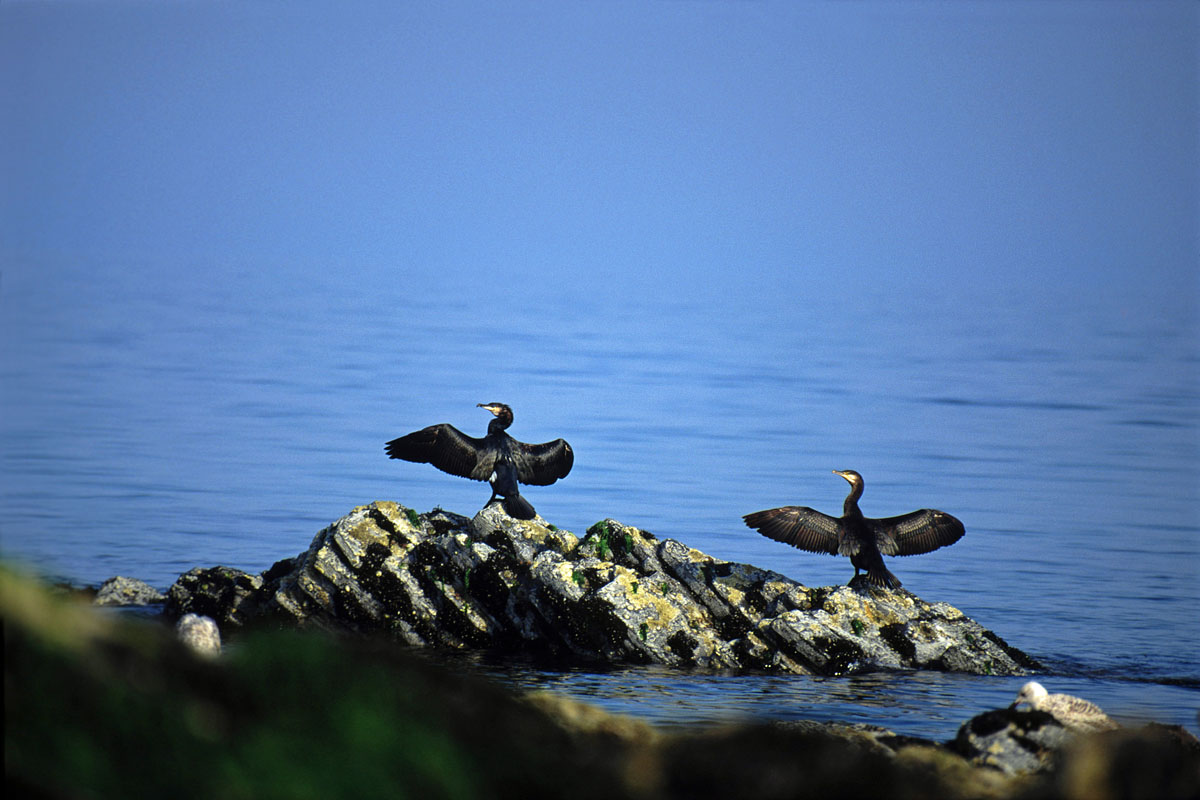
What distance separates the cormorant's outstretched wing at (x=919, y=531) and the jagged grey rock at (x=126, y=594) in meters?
7.63

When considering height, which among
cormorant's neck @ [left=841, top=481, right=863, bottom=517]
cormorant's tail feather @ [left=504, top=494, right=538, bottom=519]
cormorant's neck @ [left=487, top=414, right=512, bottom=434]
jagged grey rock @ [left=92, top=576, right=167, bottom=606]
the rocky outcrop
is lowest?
jagged grey rock @ [left=92, top=576, right=167, bottom=606]

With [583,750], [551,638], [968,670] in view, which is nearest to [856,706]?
[968,670]

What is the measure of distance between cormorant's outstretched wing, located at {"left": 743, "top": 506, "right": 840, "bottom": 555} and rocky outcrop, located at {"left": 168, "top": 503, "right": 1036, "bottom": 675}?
0.43 m

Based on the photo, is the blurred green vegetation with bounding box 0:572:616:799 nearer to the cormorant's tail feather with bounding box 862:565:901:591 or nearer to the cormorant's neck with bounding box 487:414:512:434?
the cormorant's tail feather with bounding box 862:565:901:591

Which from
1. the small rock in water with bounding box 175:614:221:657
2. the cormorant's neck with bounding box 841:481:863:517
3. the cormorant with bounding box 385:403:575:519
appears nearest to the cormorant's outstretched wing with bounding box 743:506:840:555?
the cormorant's neck with bounding box 841:481:863:517

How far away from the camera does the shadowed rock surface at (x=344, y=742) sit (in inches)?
184

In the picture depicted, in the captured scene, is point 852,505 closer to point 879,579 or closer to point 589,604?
point 879,579

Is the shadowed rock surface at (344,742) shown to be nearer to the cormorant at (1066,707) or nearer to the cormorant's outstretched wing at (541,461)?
the cormorant at (1066,707)

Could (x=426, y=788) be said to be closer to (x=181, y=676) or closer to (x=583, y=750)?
→ (x=181, y=676)

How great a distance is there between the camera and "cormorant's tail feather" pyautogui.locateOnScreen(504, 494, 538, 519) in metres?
14.4

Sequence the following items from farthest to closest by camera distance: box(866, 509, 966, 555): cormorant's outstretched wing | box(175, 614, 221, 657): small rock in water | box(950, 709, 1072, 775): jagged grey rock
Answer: box(866, 509, 966, 555): cormorant's outstretched wing
box(175, 614, 221, 657): small rock in water
box(950, 709, 1072, 775): jagged grey rock

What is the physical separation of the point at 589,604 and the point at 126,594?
17.4 feet

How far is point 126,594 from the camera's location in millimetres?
14672

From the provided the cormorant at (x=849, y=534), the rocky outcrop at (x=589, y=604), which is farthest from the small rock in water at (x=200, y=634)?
the cormorant at (x=849, y=534)
